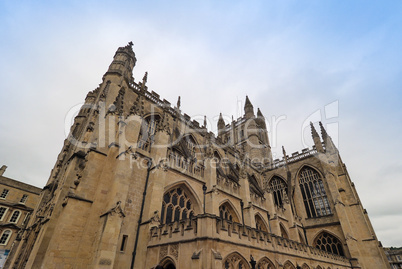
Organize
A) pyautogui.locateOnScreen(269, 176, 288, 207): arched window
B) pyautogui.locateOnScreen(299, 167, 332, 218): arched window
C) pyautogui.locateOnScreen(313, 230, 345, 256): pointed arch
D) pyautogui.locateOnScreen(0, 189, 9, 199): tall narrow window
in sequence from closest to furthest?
pyautogui.locateOnScreen(313, 230, 345, 256): pointed arch
pyautogui.locateOnScreen(299, 167, 332, 218): arched window
pyautogui.locateOnScreen(269, 176, 288, 207): arched window
pyautogui.locateOnScreen(0, 189, 9, 199): tall narrow window

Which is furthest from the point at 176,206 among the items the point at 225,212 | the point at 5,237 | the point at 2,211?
the point at 2,211

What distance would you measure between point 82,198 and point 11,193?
28309mm

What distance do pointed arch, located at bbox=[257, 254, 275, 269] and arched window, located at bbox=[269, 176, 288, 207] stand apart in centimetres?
1826

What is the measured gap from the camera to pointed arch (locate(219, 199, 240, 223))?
50.7 feet

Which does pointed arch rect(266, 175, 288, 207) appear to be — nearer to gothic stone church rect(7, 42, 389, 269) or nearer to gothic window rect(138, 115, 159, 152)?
gothic stone church rect(7, 42, 389, 269)

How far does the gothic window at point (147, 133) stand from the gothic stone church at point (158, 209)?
89 mm

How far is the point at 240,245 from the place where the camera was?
336 inches

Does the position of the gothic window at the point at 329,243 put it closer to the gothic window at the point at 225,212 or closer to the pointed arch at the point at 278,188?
the pointed arch at the point at 278,188

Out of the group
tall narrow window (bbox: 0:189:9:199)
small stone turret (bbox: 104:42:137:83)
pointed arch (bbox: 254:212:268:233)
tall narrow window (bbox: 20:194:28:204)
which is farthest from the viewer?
tall narrow window (bbox: 20:194:28:204)

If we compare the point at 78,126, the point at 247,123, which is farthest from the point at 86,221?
the point at 247,123

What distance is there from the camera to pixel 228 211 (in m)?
15.9

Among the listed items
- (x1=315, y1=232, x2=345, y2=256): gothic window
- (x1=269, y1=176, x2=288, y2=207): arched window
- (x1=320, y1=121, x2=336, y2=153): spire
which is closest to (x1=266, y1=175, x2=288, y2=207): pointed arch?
(x1=269, y1=176, x2=288, y2=207): arched window

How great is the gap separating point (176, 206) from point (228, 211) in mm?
4953

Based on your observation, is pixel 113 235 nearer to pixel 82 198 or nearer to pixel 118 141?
pixel 82 198
